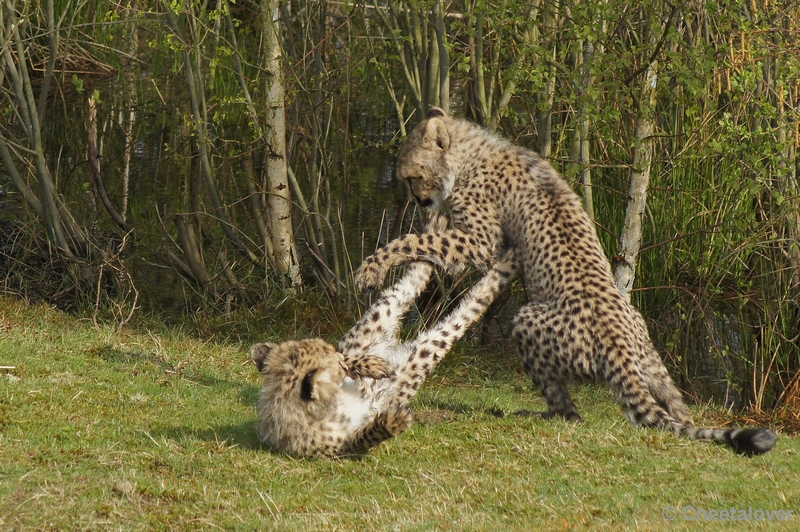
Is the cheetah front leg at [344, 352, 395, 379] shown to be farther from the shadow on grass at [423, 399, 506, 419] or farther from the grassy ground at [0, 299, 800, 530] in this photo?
the shadow on grass at [423, 399, 506, 419]

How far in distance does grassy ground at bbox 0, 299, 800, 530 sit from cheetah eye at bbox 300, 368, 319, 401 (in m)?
0.30

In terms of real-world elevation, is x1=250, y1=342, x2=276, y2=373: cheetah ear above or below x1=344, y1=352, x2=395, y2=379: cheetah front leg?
above

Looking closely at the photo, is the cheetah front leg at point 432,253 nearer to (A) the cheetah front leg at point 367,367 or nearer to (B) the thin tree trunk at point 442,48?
(A) the cheetah front leg at point 367,367

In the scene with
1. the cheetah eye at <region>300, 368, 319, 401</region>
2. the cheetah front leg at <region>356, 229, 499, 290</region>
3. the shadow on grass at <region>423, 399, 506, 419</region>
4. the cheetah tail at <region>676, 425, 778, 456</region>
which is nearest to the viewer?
the cheetah eye at <region>300, 368, 319, 401</region>

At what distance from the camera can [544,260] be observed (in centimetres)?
579

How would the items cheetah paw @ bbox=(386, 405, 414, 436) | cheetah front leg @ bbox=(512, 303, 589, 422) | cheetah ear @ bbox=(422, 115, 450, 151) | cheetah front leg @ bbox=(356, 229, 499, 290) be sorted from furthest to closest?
1. cheetah ear @ bbox=(422, 115, 450, 151)
2. cheetah front leg @ bbox=(356, 229, 499, 290)
3. cheetah front leg @ bbox=(512, 303, 589, 422)
4. cheetah paw @ bbox=(386, 405, 414, 436)

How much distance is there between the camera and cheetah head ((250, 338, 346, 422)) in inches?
185

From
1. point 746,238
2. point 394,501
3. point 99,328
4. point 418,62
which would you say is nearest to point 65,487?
A: point 394,501

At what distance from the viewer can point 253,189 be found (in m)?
8.61

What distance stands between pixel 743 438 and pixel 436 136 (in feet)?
8.58

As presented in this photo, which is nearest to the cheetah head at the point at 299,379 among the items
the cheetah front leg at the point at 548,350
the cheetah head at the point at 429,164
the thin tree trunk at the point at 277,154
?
the cheetah front leg at the point at 548,350

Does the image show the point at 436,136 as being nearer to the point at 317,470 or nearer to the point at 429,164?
the point at 429,164
